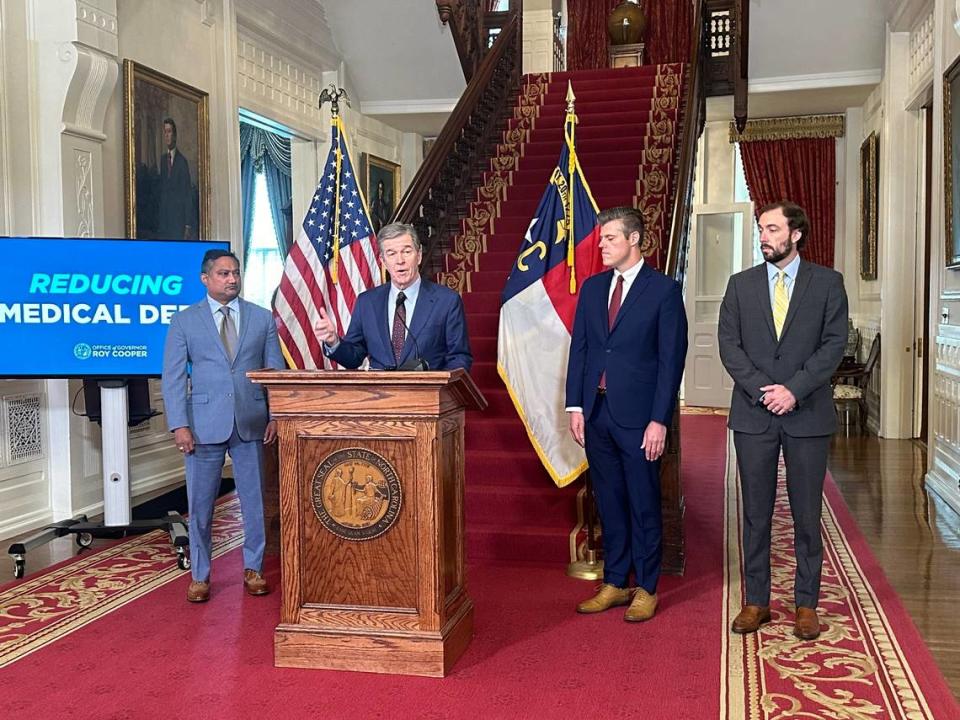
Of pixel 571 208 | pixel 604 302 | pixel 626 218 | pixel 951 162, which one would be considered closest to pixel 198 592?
pixel 604 302

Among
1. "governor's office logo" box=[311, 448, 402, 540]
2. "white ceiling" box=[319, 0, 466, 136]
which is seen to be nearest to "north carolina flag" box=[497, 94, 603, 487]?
"governor's office logo" box=[311, 448, 402, 540]

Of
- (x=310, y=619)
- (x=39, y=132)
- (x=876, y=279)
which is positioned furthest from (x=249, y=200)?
(x=310, y=619)

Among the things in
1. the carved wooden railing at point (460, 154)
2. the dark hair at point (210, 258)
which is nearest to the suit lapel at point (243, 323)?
the dark hair at point (210, 258)

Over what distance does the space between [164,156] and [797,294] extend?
5.11m

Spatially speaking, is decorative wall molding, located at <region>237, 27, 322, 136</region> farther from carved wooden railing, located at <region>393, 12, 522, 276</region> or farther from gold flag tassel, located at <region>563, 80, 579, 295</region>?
gold flag tassel, located at <region>563, 80, 579, 295</region>

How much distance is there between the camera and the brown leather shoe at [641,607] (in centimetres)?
407

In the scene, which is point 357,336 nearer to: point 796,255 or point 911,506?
point 796,255

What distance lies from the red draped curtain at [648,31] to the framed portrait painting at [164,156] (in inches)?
258

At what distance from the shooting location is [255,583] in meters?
4.53

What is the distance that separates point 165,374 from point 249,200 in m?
6.42

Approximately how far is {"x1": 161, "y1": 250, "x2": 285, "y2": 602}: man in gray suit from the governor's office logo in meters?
1.11

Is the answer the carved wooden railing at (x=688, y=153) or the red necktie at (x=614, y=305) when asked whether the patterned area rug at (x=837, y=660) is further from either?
the carved wooden railing at (x=688, y=153)

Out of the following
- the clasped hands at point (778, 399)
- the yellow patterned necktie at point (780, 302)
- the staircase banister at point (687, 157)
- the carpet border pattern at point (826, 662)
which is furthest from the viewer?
the staircase banister at point (687, 157)

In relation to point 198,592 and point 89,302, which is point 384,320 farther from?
point 89,302
